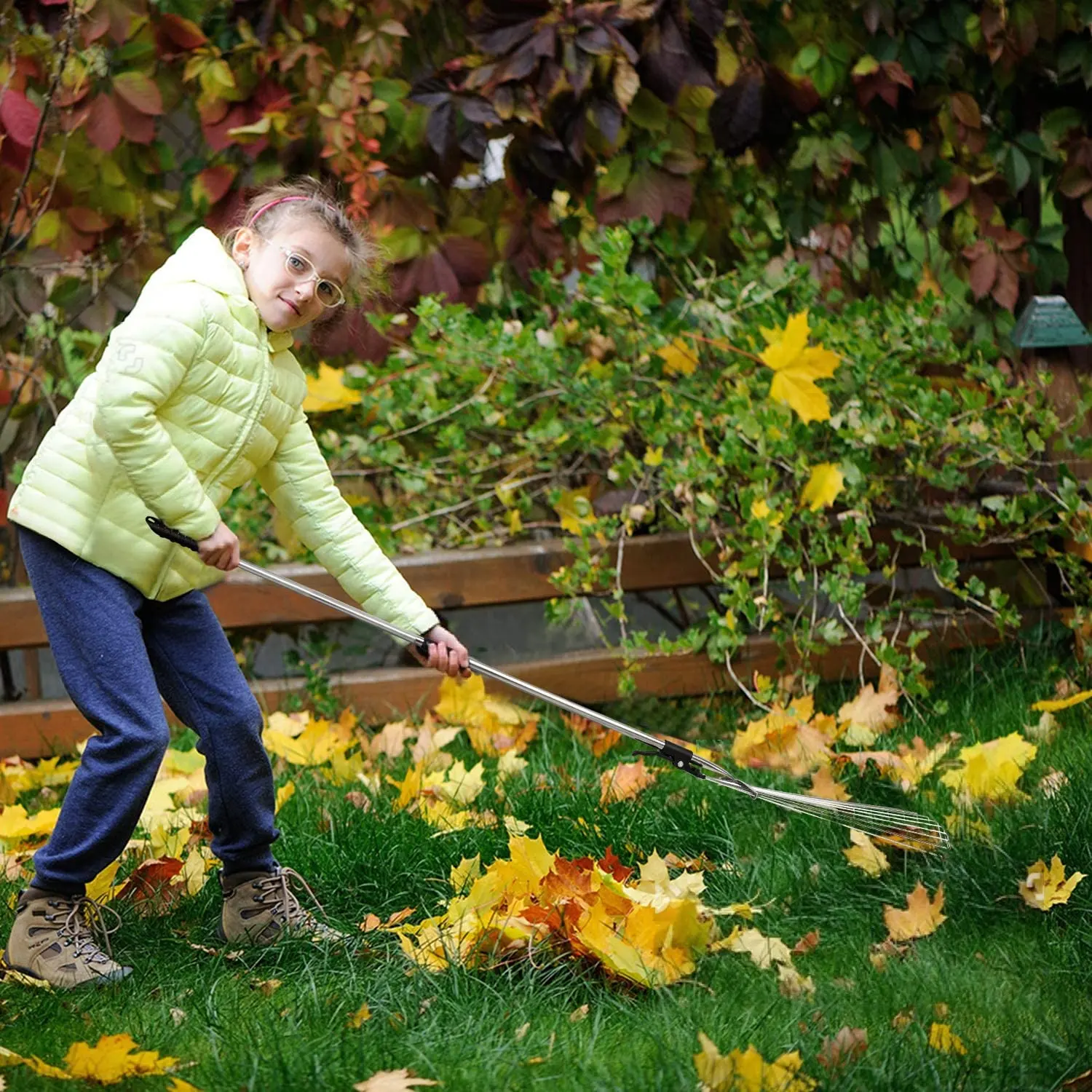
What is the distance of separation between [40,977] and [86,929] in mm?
106

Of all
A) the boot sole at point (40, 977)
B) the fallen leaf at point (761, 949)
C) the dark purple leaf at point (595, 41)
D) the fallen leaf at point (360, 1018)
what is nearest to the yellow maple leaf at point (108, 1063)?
the fallen leaf at point (360, 1018)

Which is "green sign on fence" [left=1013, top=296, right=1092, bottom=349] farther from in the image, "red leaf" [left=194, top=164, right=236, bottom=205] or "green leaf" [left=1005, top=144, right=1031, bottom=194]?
"red leaf" [left=194, top=164, right=236, bottom=205]

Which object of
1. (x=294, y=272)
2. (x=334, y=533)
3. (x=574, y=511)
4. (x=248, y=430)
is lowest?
(x=574, y=511)

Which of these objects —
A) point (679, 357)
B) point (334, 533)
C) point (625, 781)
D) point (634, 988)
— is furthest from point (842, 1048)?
point (679, 357)

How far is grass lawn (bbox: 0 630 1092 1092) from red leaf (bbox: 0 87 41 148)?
Result: 1.85m

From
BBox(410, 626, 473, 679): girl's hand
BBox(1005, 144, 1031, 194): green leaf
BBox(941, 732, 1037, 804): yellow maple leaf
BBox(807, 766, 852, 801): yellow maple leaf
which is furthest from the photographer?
BBox(1005, 144, 1031, 194): green leaf

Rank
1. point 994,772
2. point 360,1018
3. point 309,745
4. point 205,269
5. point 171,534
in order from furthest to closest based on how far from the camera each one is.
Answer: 1. point 309,745
2. point 994,772
3. point 205,269
4. point 171,534
5. point 360,1018

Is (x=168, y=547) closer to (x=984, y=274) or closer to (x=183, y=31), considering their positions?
(x=183, y=31)

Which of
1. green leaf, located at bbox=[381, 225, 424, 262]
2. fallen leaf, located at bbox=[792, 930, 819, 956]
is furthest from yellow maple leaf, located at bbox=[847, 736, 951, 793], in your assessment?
green leaf, located at bbox=[381, 225, 424, 262]

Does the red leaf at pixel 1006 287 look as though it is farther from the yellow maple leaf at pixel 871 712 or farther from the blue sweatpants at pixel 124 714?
the blue sweatpants at pixel 124 714

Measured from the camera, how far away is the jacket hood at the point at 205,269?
2445mm

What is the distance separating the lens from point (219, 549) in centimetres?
237

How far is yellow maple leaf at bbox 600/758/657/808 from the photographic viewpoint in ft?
9.96

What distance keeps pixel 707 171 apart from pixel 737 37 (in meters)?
0.38
